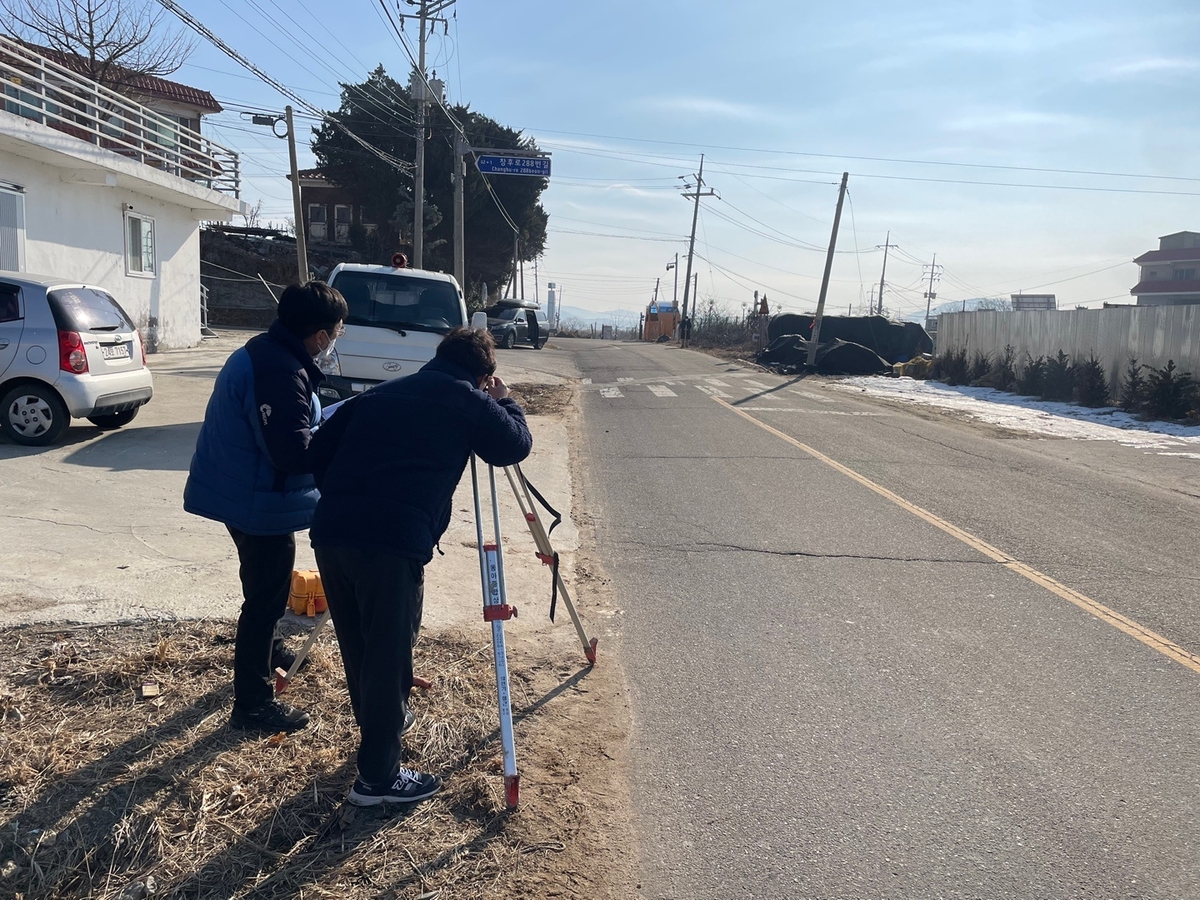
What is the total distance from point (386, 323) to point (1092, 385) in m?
16.1

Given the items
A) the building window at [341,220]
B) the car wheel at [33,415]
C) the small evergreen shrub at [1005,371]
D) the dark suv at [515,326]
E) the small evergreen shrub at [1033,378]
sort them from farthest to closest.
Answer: the building window at [341,220] → the dark suv at [515,326] → the small evergreen shrub at [1005,371] → the small evergreen shrub at [1033,378] → the car wheel at [33,415]

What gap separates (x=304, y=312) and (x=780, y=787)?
2577 millimetres

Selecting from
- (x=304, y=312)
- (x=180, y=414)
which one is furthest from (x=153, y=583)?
(x=180, y=414)

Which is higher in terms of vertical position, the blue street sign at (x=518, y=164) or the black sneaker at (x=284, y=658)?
the blue street sign at (x=518, y=164)

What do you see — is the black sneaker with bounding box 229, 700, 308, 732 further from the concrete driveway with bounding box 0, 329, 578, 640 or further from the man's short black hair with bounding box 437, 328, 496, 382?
the man's short black hair with bounding box 437, 328, 496, 382

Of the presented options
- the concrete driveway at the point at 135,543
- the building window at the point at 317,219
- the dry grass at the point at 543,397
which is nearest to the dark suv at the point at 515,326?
the dry grass at the point at 543,397

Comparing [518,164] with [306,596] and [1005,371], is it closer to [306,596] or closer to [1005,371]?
[1005,371]

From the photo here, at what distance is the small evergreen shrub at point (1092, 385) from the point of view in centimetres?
1986

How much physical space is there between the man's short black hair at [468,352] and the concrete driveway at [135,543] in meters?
2.20

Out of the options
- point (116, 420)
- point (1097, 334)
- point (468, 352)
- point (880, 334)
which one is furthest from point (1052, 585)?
point (880, 334)

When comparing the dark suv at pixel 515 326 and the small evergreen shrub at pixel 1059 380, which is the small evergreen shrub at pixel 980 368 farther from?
the dark suv at pixel 515 326

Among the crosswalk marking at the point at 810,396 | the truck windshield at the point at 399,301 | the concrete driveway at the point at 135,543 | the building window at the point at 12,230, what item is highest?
the building window at the point at 12,230

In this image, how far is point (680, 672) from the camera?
466 centimetres

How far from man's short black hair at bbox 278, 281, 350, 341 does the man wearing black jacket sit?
46cm
